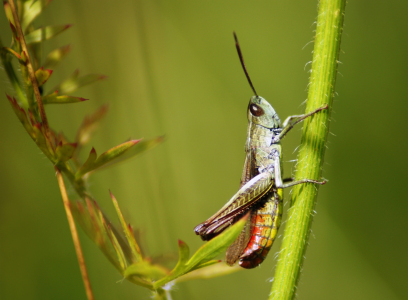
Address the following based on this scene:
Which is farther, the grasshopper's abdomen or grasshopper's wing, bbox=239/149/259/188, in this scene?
grasshopper's wing, bbox=239/149/259/188

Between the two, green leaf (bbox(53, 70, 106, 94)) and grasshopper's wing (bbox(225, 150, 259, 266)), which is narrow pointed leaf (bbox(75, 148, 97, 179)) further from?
grasshopper's wing (bbox(225, 150, 259, 266))

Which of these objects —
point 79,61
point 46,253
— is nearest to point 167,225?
point 46,253

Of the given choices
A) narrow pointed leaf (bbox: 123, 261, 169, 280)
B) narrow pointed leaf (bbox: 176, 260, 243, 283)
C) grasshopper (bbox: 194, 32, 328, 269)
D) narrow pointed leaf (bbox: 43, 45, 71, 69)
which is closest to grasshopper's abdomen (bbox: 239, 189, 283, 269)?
grasshopper (bbox: 194, 32, 328, 269)

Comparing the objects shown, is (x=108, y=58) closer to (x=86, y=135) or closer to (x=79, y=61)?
(x=79, y=61)

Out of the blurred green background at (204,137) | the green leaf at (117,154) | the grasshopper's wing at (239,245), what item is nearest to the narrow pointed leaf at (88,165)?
the green leaf at (117,154)

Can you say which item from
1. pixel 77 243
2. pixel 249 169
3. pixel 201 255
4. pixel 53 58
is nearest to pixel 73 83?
pixel 53 58

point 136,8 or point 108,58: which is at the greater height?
point 136,8

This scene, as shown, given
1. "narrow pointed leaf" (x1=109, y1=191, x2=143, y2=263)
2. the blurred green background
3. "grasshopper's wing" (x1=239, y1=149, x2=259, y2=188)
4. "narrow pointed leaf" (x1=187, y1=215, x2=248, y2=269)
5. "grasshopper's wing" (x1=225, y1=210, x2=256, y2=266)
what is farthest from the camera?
the blurred green background
